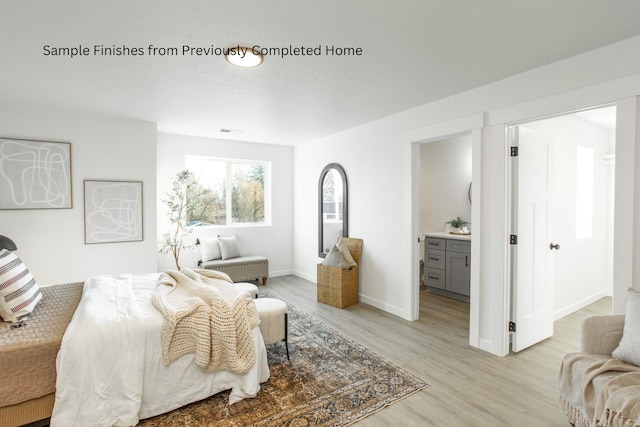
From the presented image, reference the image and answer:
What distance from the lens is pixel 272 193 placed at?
5.88 metres

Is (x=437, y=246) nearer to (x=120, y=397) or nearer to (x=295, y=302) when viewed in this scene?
(x=295, y=302)

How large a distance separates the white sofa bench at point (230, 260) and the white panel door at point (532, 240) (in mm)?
3644

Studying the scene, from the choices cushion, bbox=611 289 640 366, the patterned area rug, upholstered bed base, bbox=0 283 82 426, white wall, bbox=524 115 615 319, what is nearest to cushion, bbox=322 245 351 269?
the patterned area rug

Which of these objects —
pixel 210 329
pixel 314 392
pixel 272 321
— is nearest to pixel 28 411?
pixel 210 329

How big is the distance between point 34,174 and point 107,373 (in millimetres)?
2937

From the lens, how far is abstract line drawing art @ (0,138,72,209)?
3453 mm

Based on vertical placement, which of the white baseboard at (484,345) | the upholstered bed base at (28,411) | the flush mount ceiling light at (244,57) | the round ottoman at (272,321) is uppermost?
the flush mount ceiling light at (244,57)

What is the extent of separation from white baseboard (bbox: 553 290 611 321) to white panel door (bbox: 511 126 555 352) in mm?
734

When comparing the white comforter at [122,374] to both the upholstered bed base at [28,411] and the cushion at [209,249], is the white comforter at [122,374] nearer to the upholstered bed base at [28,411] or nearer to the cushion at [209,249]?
the upholstered bed base at [28,411]

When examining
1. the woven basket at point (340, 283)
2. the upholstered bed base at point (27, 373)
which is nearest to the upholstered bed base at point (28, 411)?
the upholstered bed base at point (27, 373)

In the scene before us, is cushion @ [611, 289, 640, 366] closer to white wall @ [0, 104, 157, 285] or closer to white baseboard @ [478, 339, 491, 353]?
white baseboard @ [478, 339, 491, 353]

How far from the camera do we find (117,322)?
1.98m

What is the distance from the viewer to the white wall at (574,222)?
3619mm

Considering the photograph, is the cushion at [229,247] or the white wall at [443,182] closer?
the cushion at [229,247]
